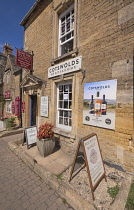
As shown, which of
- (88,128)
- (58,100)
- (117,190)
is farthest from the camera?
(58,100)

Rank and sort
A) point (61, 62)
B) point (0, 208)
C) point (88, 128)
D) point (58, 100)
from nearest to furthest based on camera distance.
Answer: point (0, 208) → point (88, 128) → point (61, 62) → point (58, 100)

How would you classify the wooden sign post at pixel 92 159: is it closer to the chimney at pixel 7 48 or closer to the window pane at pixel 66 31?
the window pane at pixel 66 31

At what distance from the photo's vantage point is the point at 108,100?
10.5 feet

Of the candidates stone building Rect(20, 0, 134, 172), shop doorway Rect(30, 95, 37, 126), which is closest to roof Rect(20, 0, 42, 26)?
stone building Rect(20, 0, 134, 172)

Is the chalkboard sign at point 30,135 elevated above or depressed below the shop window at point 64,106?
below

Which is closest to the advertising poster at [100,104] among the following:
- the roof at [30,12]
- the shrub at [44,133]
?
the shrub at [44,133]

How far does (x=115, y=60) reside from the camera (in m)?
3.09

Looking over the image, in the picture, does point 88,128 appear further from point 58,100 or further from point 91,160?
point 58,100

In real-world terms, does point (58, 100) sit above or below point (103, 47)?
below

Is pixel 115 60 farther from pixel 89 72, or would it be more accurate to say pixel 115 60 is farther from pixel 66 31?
pixel 66 31

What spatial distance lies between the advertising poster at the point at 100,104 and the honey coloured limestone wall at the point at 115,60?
146 millimetres

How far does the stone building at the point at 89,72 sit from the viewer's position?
291 centimetres

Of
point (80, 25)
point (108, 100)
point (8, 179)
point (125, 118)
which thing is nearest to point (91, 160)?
point (125, 118)

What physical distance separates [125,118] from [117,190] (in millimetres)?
1808
